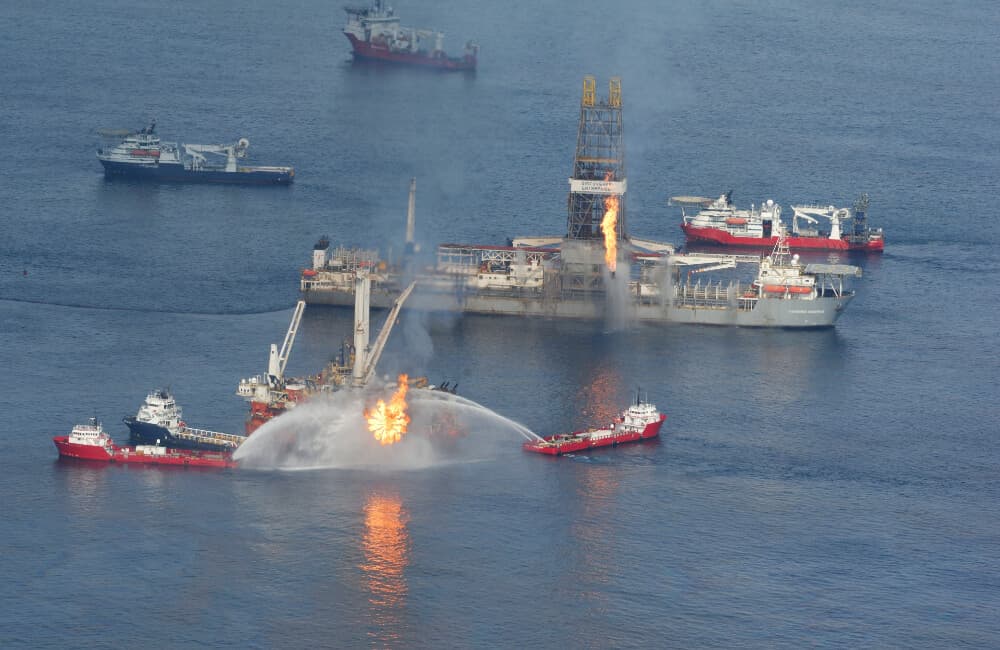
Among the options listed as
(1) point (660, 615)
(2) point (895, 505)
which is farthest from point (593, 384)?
(1) point (660, 615)

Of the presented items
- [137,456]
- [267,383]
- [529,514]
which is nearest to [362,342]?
[267,383]

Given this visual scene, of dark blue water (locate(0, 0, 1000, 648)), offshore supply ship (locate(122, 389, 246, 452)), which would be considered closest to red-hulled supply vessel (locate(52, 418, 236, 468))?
dark blue water (locate(0, 0, 1000, 648))

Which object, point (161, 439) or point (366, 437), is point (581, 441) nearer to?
point (366, 437)

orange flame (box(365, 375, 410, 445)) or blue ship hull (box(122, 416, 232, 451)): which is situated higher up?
orange flame (box(365, 375, 410, 445))

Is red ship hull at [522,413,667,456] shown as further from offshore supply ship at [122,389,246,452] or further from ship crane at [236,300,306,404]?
offshore supply ship at [122,389,246,452]

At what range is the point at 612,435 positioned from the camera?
529ft

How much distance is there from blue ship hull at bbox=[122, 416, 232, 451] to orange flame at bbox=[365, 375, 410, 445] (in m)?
11.8

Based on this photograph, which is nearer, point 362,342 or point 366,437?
point 366,437

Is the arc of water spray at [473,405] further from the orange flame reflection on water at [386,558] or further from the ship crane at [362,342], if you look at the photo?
the orange flame reflection on water at [386,558]

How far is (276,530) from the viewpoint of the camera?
463 ft

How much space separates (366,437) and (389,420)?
2633 mm

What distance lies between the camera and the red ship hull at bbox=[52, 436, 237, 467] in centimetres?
15250

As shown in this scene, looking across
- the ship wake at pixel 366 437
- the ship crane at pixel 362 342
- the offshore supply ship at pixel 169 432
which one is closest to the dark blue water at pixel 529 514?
the ship wake at pixel 366 437

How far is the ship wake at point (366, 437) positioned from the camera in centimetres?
15412
